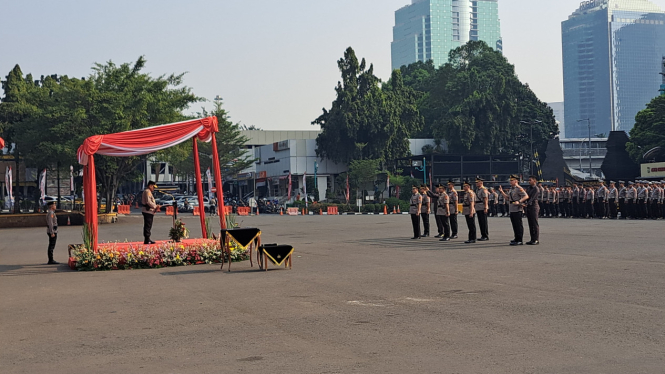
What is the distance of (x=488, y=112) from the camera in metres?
79.3

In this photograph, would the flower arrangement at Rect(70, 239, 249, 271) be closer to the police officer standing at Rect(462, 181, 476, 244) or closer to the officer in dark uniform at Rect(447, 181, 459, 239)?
the police officer standing at Rect(462, 181, 476, 244)

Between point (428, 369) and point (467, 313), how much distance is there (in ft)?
9.48

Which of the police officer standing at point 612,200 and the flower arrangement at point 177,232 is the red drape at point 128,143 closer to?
the flower arrangement at point 177,232

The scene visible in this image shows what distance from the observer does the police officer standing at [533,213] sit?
65.2 ft

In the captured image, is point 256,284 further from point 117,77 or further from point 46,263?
point 117,77

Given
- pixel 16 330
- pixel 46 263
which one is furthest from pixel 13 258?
pixel 16 330

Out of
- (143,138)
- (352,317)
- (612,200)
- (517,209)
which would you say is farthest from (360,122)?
(352,317)

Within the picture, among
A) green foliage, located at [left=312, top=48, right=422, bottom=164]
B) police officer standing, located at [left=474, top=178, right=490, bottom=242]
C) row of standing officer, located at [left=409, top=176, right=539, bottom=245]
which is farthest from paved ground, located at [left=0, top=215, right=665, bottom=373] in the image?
green foliage, located at [left=312, top=48, right=422, bottom=164]

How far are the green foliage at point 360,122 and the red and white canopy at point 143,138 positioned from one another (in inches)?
2204

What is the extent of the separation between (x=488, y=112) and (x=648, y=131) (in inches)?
666

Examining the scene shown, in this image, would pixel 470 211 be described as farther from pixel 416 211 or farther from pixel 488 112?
pixel 488 112

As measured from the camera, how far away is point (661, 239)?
20.0 meters

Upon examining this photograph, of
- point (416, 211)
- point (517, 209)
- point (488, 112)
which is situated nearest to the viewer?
point (517, 209)

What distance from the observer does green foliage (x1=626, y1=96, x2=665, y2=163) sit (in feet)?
221
